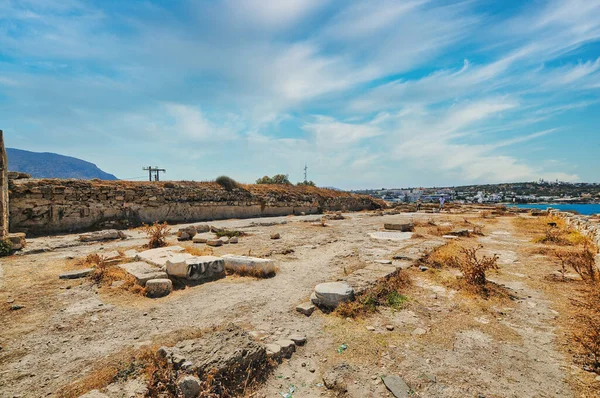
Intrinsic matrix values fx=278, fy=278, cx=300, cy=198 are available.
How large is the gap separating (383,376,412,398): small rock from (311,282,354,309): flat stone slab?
4.97ft

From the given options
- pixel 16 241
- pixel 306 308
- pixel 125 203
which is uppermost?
pixel 125 203

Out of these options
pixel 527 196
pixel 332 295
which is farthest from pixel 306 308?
pixel 527 196

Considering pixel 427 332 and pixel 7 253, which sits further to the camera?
pixel 7 253

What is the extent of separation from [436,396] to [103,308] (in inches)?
170

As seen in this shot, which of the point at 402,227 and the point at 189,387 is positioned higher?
the point at 402,227

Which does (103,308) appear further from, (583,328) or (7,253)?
(583,328)

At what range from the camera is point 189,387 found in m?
2.31

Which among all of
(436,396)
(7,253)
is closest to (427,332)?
(436,396)

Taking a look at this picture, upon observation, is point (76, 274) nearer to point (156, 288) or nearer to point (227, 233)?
point (156, 288)

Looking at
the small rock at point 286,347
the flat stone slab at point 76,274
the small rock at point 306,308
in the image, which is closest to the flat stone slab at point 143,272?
the flat stone slab at point 76,274

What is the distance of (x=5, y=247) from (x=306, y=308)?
7953 millimetres

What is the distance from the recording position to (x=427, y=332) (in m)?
3.52

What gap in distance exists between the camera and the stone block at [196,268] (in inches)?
205

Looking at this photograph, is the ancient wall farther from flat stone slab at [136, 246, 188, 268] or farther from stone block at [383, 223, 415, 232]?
stone block at [383, 223, 415, 232]
